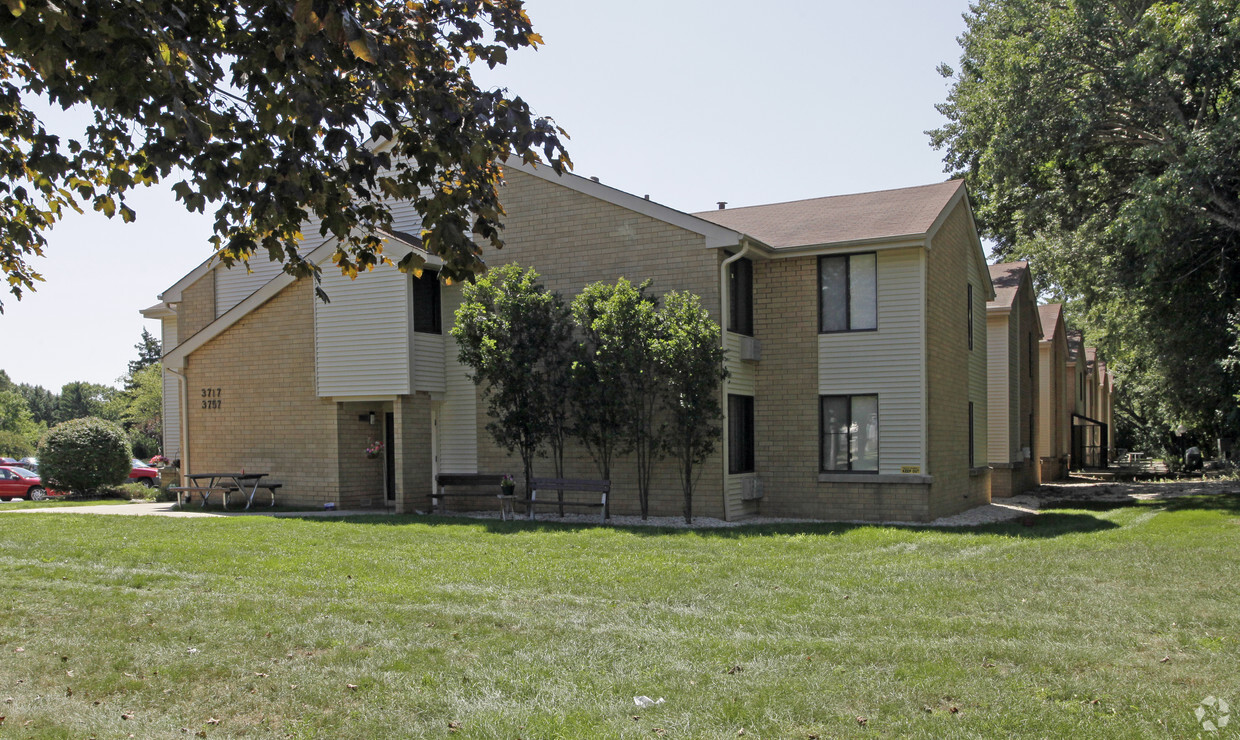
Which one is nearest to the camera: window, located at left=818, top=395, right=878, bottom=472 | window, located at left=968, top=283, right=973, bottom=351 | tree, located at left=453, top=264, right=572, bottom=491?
tree, located at left=453, top=264, right=572, bottom=491

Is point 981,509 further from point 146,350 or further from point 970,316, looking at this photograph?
point 146,350

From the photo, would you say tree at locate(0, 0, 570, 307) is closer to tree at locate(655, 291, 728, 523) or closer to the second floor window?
tree at locate(655, 291, 728, 523)

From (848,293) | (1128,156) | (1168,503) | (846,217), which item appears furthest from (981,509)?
(1128,156)

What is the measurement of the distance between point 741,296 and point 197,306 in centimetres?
1684

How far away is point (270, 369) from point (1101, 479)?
1191 inches

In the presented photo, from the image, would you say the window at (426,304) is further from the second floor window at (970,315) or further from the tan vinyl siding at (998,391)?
the tan vinyl siding at (998,391)

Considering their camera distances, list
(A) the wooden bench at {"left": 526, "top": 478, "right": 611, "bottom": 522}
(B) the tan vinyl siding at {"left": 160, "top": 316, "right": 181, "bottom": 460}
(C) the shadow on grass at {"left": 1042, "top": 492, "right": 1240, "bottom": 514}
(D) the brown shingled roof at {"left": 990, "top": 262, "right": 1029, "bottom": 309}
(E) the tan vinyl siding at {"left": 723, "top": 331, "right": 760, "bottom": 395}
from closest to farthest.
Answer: (A) the wooden bench at {"left": 526, "top": 478, "right": 611, "bottom": 522} < (E) the tan vinyl siding at {"left": 723, "top": 331, "right": 760, "bottom": 395} < (C) the shadow on grass at {"left": 1042, "top": 492, "right": 1240, "bottom": 514} < (D) the brown shingled roof at {"left": 990, "top": 262, "right": 1029, "bottom": 309} < (B) the tan vinyl siding at {"left": 160, "top": 316, "right": 181, "bottom": 460}

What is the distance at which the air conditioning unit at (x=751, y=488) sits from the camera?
757 inches

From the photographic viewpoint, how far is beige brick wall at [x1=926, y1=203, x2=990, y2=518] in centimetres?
1919

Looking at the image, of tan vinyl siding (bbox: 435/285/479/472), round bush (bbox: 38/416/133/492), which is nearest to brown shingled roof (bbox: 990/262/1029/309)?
tan vinyl siding (bbox: 435/285/479/472)

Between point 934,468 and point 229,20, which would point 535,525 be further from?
point 229,20

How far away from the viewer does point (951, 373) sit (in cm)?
2091

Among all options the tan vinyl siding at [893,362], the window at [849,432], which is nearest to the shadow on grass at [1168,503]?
the tan vinyl siding at [893,362]

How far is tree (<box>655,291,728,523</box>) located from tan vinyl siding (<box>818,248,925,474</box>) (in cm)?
283
